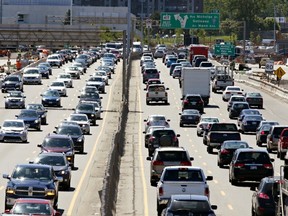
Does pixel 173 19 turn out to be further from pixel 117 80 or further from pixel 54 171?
pixel 54 171

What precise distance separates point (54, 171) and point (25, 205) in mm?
9457

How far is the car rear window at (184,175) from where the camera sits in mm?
31516

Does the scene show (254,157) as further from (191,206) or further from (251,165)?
(191,206)

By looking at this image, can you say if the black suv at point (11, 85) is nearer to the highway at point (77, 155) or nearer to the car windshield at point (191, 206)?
the highway at point (77, 155)

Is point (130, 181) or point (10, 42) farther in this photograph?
point (10, 42)

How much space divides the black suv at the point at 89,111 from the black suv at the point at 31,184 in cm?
3686

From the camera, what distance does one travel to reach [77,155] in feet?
167

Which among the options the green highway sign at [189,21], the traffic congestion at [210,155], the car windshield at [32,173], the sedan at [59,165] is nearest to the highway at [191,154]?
the traffic congestion at [210,155]

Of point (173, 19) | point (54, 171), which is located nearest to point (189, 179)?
point (54, 171)

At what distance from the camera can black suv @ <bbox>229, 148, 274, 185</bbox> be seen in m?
38.6

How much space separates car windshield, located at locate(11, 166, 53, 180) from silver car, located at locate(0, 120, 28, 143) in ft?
74.8

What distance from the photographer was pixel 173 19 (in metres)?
134

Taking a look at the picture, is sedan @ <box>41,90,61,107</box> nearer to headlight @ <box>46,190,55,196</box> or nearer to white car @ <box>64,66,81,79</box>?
white car @ <box>64,66,81,79</box>

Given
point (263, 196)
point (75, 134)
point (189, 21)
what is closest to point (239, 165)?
point (263, 196)
